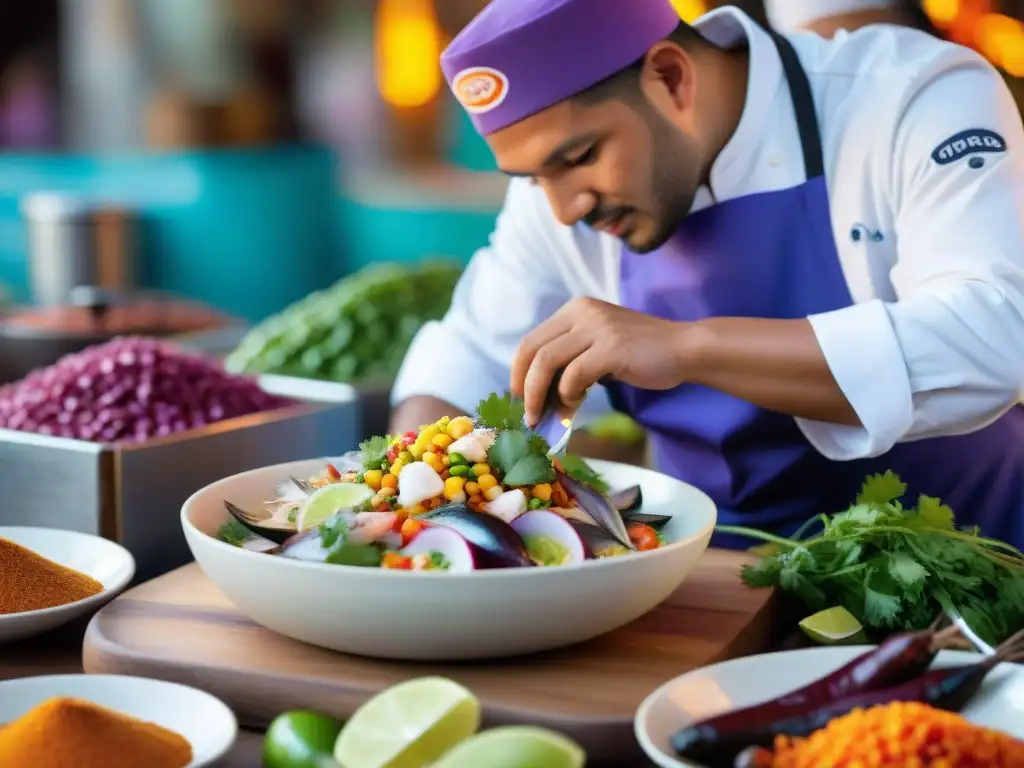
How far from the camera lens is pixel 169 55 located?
20.1 feet

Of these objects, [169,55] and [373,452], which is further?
[169,55]

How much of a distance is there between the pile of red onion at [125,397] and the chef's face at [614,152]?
1.98 feet

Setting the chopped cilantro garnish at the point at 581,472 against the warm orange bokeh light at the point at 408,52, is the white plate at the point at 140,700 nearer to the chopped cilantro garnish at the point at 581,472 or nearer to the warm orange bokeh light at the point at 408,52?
the chopped cilantro garnish at the point at 581,472

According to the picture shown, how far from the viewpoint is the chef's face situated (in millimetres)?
1628

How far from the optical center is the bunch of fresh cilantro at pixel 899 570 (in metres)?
1.24

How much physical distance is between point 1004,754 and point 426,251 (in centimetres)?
442

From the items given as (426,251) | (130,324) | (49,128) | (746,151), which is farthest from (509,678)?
(49,128)

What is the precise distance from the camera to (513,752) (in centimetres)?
84

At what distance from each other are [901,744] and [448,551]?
0.45m

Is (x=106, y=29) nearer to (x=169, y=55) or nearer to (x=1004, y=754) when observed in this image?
(x=169, y=55)

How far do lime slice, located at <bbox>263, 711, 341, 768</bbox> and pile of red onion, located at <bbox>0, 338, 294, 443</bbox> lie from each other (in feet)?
2.85

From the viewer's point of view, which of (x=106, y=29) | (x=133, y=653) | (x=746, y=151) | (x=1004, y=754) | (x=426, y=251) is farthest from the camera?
(x=106, y=29)

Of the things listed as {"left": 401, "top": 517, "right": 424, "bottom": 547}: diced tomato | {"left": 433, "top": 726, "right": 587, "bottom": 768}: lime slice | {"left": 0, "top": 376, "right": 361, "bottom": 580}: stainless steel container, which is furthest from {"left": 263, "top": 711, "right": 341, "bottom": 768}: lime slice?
{"left": 0, "top": 376, "right": 361, "bottom": 580}: stainless steel container

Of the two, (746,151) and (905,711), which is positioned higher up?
(746,151)
